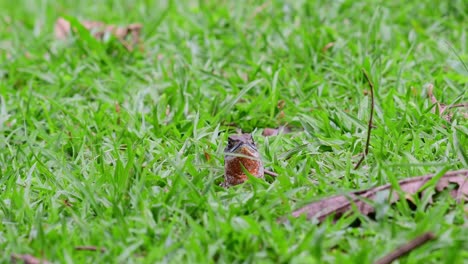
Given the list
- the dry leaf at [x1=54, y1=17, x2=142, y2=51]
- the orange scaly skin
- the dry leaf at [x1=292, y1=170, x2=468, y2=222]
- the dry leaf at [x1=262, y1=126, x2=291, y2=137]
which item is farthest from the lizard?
the dry leaf at [x1=54, y1=17, x2=142, y2=51]

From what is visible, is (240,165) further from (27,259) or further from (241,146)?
(27,259)

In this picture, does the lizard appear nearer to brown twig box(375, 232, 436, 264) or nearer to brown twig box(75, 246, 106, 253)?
brown twig box(75, 246, 106, 253)

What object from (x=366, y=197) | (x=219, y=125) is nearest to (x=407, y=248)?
(x=366, y=197)

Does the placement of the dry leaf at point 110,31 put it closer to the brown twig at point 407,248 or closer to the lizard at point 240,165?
the lizard at point 240,165

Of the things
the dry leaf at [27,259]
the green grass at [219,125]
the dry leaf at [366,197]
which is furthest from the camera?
the dry leaf at [366,197]

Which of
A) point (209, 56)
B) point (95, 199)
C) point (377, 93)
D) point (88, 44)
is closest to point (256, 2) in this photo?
point (209, 56)

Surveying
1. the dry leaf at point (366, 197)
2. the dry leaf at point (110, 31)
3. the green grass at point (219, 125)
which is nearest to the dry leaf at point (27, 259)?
the green grass at point (219, 125)
